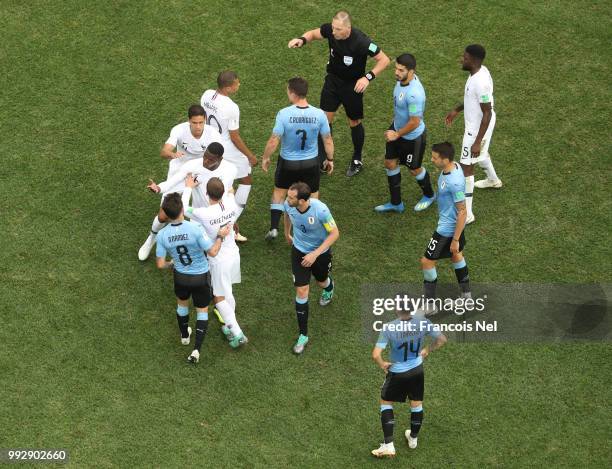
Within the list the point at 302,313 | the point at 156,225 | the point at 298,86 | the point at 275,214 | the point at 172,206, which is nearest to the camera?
the point at 172,206

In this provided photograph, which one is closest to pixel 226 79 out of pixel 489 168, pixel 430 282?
pixel 430 282

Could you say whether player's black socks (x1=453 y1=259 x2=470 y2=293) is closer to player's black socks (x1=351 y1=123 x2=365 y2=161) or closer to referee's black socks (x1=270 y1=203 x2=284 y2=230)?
referee's black socks (x1=270 y1=203 x2=284 y2=230)

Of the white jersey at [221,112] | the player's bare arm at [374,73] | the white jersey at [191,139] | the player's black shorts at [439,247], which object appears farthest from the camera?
the player's bare arm at [374,73]

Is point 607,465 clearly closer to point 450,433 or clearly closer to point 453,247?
point 450,433

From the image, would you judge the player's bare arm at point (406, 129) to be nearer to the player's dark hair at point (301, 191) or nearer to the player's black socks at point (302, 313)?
the player's dark hair at point (301, 191)

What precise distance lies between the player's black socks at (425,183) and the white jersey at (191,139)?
9.73 ft

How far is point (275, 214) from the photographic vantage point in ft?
43.1

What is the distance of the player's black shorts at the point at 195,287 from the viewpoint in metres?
11.1

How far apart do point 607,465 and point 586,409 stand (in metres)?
0.76

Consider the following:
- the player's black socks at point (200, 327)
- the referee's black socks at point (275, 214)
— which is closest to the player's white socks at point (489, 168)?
the referee's black socks at point (275, 214)

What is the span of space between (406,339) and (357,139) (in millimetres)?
4788

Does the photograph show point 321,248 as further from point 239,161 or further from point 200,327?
point 239,161

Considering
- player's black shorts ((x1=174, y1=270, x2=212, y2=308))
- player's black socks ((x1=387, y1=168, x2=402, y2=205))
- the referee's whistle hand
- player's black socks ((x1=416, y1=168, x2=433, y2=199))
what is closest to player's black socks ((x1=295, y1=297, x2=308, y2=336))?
player's black shorts ((x1=174, y1=270, x2=212, y2=308))

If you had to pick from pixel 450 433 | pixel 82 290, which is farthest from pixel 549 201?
pixel 82 290
